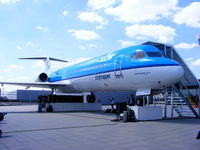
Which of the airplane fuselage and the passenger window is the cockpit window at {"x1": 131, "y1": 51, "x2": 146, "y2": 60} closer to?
the airplane fuselage

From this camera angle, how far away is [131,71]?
14.6 m

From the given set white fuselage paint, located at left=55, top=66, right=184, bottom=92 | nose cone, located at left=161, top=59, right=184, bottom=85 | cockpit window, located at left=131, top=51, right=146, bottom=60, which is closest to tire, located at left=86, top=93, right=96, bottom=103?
white fuselage paint, located at left=55, top=66, right=184, bottom=92

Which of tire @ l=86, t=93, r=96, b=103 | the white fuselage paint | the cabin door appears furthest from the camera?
tire @ l=86, t=93, r=96, b=103

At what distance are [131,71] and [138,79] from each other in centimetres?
70

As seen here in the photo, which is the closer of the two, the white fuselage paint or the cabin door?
the white fuselage paint

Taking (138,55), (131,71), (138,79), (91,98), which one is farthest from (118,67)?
(91,98)

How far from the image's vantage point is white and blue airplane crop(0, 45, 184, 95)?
1302 cm

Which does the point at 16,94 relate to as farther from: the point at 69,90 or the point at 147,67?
the point at 147,67

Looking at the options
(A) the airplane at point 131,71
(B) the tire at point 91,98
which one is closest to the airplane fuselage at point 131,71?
(A) the airplane at point 131,71

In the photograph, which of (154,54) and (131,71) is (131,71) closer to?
(131,71)

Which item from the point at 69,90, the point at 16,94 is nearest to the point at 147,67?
the point at 69,90

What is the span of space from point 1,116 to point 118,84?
747 centimetres

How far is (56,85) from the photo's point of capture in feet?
80.1

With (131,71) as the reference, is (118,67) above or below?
above
